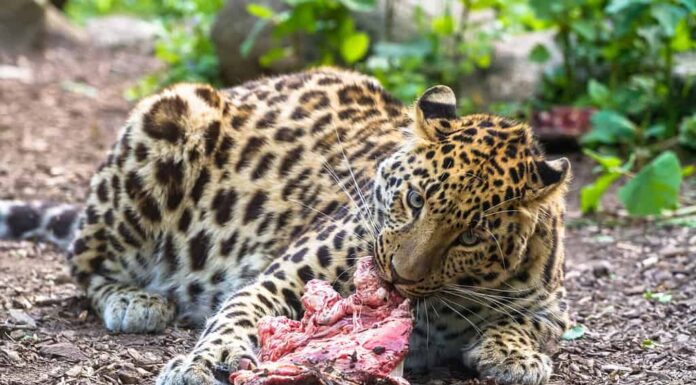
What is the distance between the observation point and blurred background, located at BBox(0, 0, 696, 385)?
616 cm

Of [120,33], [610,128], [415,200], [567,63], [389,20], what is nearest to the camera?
[415,200]

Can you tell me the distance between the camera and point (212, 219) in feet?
22.8

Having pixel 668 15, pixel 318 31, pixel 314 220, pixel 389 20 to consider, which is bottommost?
pixel 314 220

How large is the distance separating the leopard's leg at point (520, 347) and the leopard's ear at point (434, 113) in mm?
1142

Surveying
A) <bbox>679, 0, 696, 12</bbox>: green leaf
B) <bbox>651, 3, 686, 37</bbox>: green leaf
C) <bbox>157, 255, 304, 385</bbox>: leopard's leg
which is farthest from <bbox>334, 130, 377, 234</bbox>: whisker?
<bbox>679, 0, 696, 12</bbox>: green leaf

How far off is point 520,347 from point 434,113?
1.35 metres

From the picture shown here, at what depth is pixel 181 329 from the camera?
6.63 m

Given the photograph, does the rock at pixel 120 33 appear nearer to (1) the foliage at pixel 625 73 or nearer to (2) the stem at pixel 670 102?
(1) the foliage at pixel 625 73

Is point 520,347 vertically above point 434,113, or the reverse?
point 434,113

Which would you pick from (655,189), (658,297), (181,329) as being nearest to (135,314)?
(181,329)

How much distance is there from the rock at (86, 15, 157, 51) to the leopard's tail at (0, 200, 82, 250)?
448 inches

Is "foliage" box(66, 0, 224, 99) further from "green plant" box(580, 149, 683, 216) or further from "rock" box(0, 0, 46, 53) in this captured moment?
"green plant" box(580, 149, 683, 216)

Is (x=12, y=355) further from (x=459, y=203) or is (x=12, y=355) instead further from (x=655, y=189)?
(x=655, y=189)

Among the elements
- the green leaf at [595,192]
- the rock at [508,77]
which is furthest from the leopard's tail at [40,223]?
the rock at [508,77]
